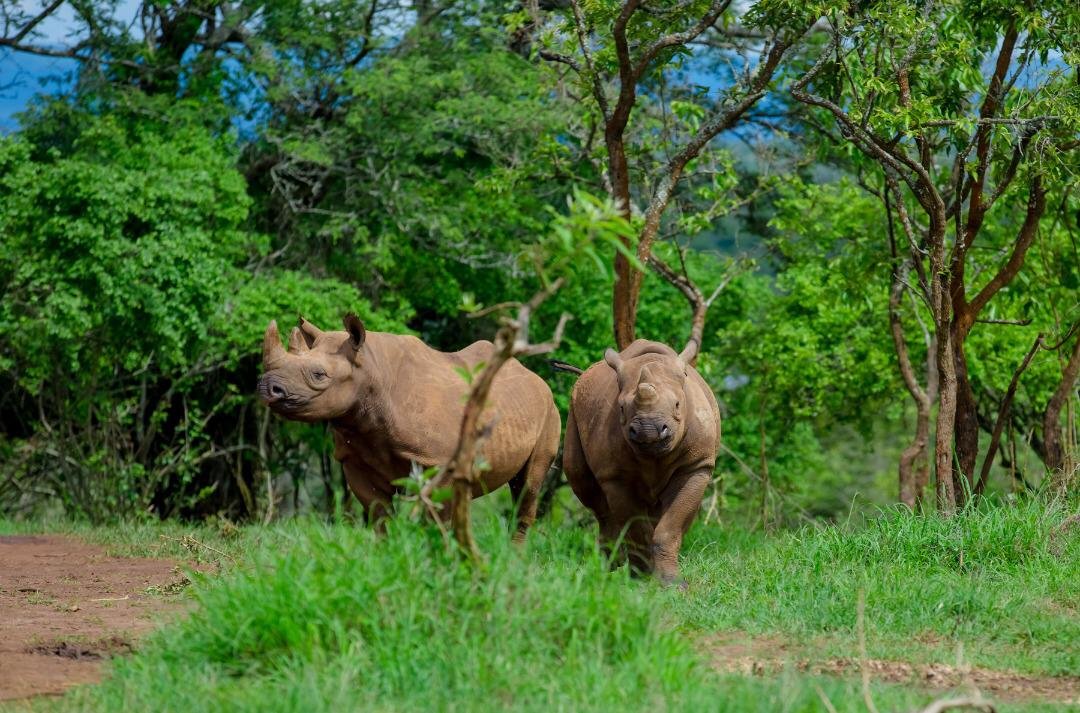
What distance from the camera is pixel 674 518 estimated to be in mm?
8828

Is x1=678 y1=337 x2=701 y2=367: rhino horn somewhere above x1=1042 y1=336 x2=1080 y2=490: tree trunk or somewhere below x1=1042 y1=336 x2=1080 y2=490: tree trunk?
above

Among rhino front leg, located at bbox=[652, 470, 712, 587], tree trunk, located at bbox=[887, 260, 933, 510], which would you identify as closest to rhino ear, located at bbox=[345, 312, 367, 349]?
rhino front leg, located at bbox=[652, 470, 712, 587]

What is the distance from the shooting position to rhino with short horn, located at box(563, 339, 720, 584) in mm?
8359

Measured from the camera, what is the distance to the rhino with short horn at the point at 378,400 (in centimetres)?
863

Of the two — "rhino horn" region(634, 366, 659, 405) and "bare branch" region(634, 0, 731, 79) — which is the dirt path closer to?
"rhino horn" region(634, 366, 659, 405)

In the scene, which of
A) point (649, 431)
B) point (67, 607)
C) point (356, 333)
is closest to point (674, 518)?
point (649, 431)

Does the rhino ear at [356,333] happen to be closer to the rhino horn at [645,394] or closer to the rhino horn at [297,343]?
the rhino horn at [297,343]

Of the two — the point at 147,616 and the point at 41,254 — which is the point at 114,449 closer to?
the point at 41,254

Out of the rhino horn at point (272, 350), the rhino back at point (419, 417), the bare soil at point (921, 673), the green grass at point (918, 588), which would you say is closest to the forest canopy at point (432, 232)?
the rhino back at point (419, 417)

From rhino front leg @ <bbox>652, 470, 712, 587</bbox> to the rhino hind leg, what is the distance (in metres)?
1.57

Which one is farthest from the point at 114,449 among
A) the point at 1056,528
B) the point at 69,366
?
the point at 1056,528

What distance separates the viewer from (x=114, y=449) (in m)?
16.6

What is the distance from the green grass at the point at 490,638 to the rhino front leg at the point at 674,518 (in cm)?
108

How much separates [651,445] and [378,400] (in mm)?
1725
